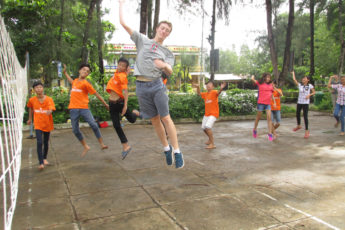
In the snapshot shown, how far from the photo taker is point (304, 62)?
37.7m

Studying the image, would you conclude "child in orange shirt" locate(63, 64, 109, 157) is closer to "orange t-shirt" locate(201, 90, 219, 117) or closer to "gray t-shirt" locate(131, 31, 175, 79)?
"gray t-shirt" locate(131, 31, 175, 79)

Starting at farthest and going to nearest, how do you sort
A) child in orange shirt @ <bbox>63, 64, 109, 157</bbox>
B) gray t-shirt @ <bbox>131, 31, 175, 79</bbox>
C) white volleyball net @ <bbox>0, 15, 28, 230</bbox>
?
child in orange shirt @ <bbox>63, 64, 109, 157</bbox> < gray t-shirt @ <bbox>131, 31, 175, 79</bbox> < white volleyball net @ <bbox>0, 15, 28, 230</bbox>

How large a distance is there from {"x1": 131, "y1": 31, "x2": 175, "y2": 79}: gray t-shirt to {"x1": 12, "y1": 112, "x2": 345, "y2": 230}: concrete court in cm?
145

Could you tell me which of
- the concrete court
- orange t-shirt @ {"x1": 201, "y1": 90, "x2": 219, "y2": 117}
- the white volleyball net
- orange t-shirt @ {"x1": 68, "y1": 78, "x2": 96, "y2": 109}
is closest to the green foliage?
the concrete court

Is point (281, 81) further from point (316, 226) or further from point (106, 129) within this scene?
point (316, 226)

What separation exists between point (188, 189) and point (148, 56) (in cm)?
173

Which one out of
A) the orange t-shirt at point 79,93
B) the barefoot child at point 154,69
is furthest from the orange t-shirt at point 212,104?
the barefoot child at point 154,69

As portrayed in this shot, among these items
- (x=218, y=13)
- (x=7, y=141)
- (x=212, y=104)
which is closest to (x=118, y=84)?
(x=7, y=141)

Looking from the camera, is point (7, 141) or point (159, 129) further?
point (7, 141)

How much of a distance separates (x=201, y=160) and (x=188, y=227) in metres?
2.58

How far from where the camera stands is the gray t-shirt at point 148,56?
11.8 ft

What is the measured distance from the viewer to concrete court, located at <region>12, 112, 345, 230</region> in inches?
108

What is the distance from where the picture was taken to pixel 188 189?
360 cm

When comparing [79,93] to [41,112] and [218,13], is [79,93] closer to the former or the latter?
[41,112]
